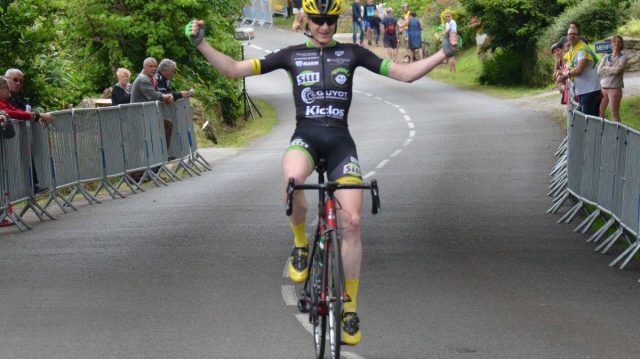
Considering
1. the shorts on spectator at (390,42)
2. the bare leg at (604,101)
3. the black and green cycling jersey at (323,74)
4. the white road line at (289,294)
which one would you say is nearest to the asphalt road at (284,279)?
the white road line at (289,294)

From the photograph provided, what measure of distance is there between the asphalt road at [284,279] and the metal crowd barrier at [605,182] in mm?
328

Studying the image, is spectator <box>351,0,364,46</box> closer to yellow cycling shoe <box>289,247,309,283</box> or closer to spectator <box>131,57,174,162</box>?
spectator <box>131,57,174,162</box>

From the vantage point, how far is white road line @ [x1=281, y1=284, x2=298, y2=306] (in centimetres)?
1074

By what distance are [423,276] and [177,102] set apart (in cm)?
1287

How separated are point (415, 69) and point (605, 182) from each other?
6.28m

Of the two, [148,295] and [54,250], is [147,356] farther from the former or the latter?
[54,250]

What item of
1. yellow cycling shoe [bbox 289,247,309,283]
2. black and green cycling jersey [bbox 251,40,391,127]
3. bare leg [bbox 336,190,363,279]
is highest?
black and green cycling jersey [bbox 251,40,391,127]

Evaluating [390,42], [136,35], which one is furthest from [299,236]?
[390,42]

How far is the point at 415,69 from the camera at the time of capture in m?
9.03

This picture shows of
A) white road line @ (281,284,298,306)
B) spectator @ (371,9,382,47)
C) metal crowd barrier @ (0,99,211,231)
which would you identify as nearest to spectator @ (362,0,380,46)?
spectator @ (371,9,382,47)

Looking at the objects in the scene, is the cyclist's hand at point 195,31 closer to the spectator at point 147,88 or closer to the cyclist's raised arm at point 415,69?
the cyclist's raised arm at point 415,69

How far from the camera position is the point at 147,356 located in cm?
879

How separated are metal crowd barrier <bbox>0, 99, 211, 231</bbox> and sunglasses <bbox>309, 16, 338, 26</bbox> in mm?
8322

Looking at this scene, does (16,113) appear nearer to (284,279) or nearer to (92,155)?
(92,155)
